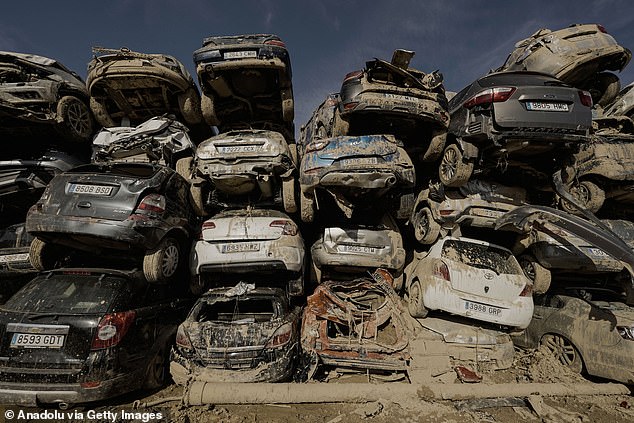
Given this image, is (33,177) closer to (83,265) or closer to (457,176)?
(83,265)

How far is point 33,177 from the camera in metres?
5.68

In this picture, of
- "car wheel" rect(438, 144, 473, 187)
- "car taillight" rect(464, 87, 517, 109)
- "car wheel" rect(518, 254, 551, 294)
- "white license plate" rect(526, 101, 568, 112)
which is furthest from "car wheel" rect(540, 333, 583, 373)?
"car taillight" rect(464, 87, 517, 109)

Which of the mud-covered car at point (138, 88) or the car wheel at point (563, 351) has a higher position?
the mud-covered car at point (138, 88)

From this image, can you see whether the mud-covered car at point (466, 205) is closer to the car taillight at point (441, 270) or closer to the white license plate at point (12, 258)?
the car taillight at point (441, 270)

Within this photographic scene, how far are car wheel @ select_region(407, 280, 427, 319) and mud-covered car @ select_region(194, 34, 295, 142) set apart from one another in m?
4.18

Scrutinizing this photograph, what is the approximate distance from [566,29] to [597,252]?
4.77 metres

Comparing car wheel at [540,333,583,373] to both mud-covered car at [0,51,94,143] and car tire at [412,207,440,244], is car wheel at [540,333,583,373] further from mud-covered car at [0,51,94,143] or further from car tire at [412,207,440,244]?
mud-covered car at [0,51,94,143]

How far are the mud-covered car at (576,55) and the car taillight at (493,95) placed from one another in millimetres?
2643

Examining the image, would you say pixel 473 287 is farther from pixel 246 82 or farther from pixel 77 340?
pixel 246 82

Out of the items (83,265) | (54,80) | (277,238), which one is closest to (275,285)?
(277,238)

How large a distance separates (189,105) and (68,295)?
4245mm

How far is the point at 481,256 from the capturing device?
459 cm

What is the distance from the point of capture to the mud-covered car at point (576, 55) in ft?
18.9

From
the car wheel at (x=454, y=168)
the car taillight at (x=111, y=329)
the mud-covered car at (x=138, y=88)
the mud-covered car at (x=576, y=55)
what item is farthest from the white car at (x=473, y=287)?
the mud-covered car at (x=138, y=88)
